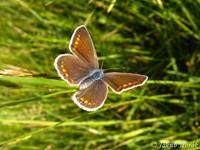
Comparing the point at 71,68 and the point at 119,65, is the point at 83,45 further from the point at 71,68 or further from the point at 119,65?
the point at 119,65

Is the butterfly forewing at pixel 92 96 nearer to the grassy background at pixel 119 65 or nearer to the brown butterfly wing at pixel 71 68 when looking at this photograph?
the brown butterfly wing at pixel 71 68

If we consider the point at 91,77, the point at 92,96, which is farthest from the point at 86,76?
the point at 92,96

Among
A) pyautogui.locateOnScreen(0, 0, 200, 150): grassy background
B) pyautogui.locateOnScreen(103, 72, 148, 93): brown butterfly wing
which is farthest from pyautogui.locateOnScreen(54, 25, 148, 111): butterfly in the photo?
pyautogui.locateOnScreen(0, 0, 200, 150): grassy background

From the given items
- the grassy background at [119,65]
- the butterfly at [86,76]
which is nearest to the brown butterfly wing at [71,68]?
the butterfly at [86,76]

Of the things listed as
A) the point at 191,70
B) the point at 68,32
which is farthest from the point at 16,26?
the point at 191,70

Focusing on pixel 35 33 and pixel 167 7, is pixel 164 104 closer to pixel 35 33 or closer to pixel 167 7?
pixel 167 7

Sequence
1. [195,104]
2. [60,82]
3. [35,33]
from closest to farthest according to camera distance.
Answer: [60,82] → [195,104] → [35,33]

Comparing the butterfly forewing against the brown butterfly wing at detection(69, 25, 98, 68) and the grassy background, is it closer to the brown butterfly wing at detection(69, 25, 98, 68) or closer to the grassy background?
the brown butterfly wing at detection(69, 25, 98, 68)
